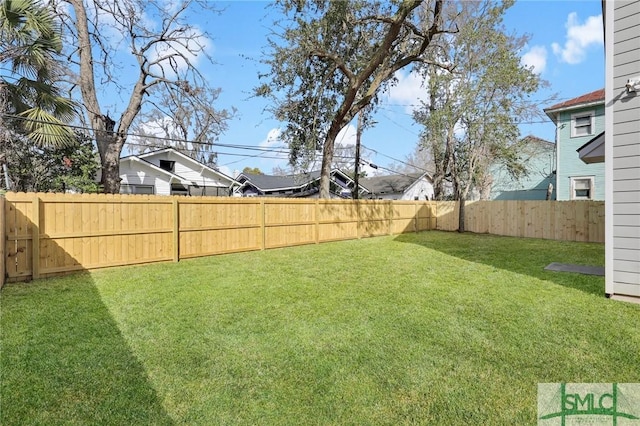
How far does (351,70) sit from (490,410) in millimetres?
11268

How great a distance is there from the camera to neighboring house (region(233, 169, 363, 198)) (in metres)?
20.7

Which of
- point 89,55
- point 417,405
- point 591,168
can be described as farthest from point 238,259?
point 591,168

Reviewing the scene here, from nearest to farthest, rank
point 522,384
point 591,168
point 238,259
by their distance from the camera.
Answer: point 522,384, point 238,259, point 591,168

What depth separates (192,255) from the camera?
24.5ft

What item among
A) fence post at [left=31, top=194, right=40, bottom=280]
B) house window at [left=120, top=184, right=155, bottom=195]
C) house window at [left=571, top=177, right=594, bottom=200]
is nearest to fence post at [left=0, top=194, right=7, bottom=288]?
fence post at [left=31, top=194, right=40, bottom=280]

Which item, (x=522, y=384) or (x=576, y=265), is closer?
(x=522, y=384)

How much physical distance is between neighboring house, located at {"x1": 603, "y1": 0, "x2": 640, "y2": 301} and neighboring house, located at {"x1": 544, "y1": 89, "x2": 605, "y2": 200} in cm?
1136

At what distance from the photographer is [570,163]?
1398 cm

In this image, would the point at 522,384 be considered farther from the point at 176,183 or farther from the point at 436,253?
the point at 176,183

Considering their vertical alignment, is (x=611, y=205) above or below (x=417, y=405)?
above

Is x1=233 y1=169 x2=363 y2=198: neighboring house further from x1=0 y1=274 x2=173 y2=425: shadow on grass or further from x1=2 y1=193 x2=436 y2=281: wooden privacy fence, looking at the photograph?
x1=0 y1=274 x2=173 y2=425: shadow on grass

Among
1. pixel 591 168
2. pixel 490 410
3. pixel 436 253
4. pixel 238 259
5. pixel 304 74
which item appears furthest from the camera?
pixel 591 168

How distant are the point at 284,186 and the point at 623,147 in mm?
18007

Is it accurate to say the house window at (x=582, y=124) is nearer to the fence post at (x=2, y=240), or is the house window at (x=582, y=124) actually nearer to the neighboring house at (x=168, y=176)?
the neighboring house at (x=168, y=176)
